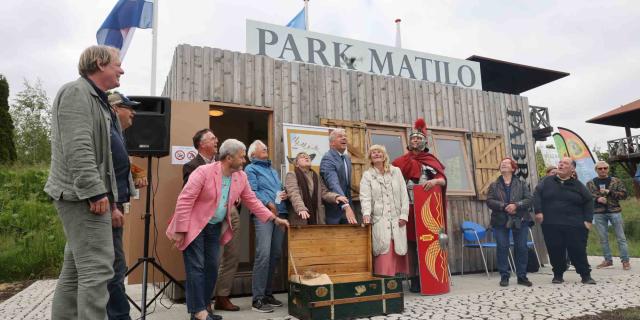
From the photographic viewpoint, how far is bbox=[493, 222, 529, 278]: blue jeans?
583cm

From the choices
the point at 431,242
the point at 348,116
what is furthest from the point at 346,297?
the point at 348,116

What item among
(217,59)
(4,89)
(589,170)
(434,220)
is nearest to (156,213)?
(217,59)

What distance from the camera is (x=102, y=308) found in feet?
7.13

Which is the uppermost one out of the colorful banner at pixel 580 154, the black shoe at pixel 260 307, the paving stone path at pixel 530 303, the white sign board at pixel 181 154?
the colorful banner at pixel 580 154

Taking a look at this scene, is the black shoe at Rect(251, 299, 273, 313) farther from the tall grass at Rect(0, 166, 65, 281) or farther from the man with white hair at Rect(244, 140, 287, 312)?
the tall grass at Rect(0, 166, 65, 281)

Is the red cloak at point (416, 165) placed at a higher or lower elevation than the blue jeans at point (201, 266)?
higher

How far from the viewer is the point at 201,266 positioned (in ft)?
11.8

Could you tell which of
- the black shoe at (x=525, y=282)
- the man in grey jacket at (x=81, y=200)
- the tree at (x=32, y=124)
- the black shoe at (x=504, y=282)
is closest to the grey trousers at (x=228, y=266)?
the man in grey jacket at (x=81, y=200)

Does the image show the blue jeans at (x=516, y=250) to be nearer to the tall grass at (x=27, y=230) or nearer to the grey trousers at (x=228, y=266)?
the grey trousers at (x=228, y=266)

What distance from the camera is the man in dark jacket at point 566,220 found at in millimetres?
5906

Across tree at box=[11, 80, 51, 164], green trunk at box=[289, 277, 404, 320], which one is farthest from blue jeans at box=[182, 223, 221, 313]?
tree at box=[11, 80, 51, 164]

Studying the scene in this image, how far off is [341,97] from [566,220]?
357cm

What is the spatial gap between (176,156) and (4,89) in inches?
550

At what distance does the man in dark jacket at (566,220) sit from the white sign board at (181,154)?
4743mm
